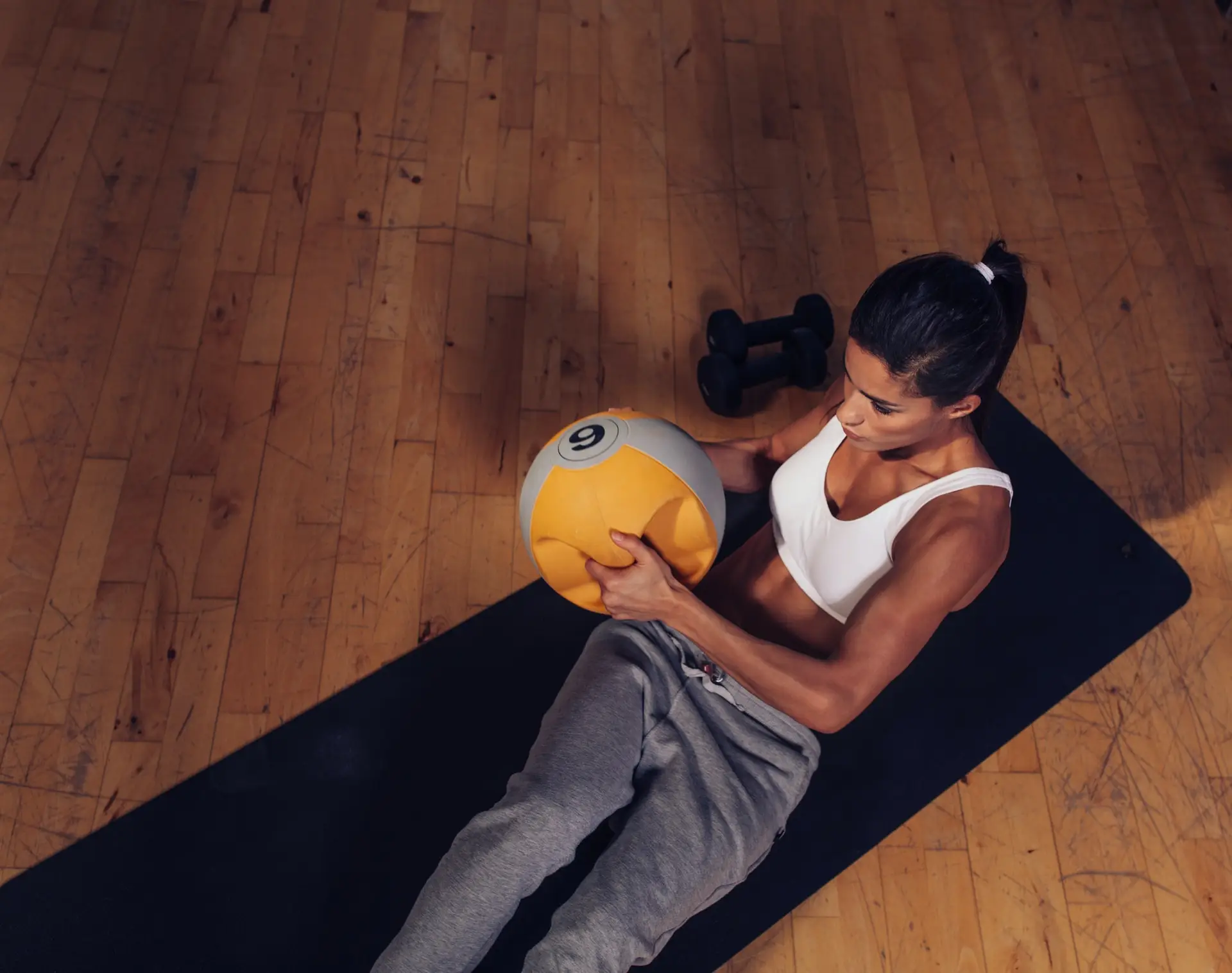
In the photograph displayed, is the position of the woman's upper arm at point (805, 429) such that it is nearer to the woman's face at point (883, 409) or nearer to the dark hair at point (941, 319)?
the woman's face at point (883, 409)

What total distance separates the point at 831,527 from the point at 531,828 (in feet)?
2.06

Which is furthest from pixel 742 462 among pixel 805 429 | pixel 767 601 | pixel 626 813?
pixel 626 813

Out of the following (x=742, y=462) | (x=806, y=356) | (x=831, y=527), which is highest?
(x=831, y=527)

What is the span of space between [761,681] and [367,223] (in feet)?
5.43

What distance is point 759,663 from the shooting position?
147cm

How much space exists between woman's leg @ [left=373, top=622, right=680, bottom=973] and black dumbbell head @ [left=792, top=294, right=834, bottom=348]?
1095 mm

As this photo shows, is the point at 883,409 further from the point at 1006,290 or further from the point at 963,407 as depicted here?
the point at 1006,290

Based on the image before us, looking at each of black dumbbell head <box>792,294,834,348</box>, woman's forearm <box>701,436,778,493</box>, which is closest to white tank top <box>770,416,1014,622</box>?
woman's forearm <box>701,436,778,493</box>

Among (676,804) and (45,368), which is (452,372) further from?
(676,804)

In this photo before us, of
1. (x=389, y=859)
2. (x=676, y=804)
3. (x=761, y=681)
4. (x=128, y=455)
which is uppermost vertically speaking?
(x=761, y=681)

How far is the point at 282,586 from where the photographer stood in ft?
6.73

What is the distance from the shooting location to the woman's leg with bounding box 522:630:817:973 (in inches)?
54.2

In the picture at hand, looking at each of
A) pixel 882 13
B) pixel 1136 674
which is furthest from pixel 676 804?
pixel 882 13

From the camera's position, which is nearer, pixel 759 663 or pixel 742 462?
pixel 759 663
